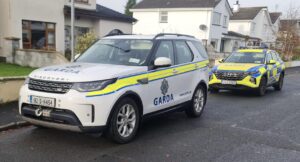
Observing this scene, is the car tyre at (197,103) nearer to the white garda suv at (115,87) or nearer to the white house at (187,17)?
the white garda suv at (115,87)

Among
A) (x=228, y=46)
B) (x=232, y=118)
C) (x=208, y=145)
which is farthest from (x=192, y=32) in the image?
(x=208, y=145)

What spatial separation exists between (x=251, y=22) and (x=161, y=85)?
4343 centimetres

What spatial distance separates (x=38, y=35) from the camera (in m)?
18.9

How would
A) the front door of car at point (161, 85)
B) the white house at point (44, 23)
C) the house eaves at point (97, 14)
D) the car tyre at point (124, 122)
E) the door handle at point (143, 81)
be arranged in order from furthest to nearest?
1. the house eaves at point (97, 14)
2. the white house at point (44, 23)
3. the front door of car at point (161, 85)
4. the door handle at point (143, 81)
5. the car tyre at point (124, 122)

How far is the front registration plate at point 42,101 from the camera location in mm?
4637

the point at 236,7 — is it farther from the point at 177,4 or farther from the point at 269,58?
the point at 269,58

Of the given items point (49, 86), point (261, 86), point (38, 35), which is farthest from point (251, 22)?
point (49, 86)

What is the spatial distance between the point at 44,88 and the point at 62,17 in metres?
16.0

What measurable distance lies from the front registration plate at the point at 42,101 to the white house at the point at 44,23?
36.3 feet

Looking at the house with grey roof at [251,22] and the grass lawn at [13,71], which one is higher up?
the house with grey roof at [251,22]

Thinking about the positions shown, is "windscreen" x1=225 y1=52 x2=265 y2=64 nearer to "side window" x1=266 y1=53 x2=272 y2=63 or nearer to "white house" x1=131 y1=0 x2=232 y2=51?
"side window" x1=266 y1=53 x2=272 y2=63

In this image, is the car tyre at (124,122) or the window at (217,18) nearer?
the car tyre at (124,122)

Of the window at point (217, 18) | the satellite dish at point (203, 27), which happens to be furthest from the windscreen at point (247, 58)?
the window at point (217, 18)

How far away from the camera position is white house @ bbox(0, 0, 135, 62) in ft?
54.8
